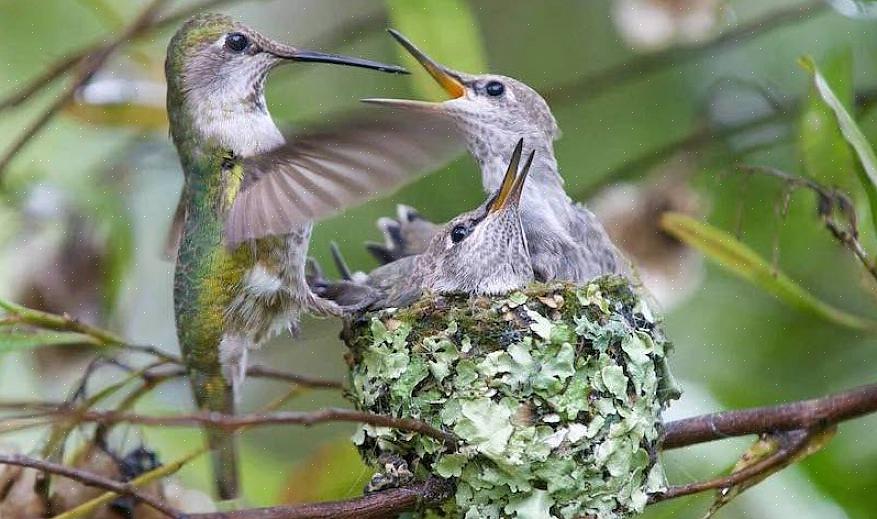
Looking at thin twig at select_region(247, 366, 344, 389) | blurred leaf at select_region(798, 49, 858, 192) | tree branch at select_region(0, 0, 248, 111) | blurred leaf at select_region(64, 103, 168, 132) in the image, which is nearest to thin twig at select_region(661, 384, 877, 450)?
blurred leaf at select_region(798, 49, 858, 192)

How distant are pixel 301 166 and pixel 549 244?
0.84 meters

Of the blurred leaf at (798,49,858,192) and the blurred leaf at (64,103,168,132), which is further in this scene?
the blurred leaf at (64,103,168,132)

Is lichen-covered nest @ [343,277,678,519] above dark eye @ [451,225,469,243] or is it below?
below

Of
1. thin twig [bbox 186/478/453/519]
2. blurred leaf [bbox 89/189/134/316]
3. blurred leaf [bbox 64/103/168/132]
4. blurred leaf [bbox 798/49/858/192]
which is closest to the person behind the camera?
thin twig [bbox 186/478/453/519]

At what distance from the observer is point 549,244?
316cm

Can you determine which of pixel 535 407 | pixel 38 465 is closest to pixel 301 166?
pixel 535 407

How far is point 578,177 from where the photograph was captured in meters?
4.42

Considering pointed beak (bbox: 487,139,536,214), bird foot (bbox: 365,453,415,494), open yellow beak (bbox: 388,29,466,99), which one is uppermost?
open yellow beak (bbox: 388,29,466,99)

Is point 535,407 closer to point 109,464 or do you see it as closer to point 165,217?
point 109,464

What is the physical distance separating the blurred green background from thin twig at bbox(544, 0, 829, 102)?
10 mm

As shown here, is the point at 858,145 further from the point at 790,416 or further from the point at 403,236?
the point at 403,236

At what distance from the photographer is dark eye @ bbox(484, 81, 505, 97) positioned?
11.5 ft

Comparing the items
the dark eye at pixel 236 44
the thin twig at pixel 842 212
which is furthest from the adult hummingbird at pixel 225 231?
the thin twig at pixel 842 212

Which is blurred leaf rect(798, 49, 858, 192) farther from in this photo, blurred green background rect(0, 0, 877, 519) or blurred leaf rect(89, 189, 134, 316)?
blurred leaf rect(89, 189, 134, 316)
